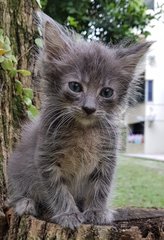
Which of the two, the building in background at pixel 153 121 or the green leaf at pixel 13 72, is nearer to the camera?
the green leaf at pixel 13 72

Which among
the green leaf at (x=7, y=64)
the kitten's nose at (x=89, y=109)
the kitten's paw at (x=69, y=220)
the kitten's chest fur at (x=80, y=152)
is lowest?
the kitten's paw at (x=69, y=220)

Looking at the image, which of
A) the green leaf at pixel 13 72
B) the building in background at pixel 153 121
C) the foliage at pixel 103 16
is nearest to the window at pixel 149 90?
the building in background at pixel 153 121

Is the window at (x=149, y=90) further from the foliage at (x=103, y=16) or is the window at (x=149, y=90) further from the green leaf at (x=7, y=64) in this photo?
the green leaf at (x=7, y=64)

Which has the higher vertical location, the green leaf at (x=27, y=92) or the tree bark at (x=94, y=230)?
the green leaf at (x=27, y=92)

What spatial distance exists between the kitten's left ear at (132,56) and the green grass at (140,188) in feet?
10.5

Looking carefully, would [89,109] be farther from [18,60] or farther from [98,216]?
[18,60]

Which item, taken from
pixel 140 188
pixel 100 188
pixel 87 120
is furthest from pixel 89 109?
pixel 140 188

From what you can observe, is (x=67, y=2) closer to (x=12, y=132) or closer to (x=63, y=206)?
(x=12, y=132)

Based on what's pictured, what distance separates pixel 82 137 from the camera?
2.64 m

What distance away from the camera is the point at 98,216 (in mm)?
2602

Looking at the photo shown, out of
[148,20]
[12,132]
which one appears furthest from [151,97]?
[12,132]

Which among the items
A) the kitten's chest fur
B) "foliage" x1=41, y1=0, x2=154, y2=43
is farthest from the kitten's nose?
"foliage" x1=41, y1=0, x2=154, y2=43

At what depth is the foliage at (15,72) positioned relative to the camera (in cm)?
327

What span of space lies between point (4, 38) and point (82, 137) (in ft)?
3.71
